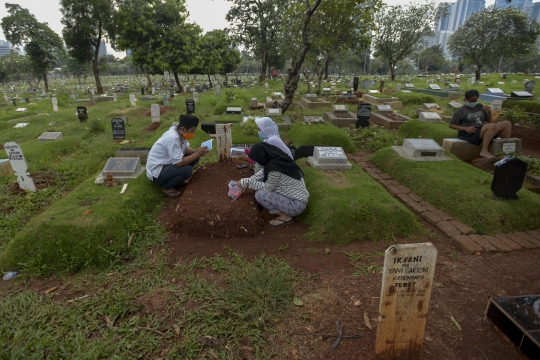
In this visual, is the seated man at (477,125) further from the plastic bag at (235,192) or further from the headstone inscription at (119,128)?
the headstone inscription at (119,128)

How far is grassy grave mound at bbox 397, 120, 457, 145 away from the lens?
7.98 metres

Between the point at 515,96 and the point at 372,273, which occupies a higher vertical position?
the point at 515,96

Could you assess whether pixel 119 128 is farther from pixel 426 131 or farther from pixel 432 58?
pixel 432 58

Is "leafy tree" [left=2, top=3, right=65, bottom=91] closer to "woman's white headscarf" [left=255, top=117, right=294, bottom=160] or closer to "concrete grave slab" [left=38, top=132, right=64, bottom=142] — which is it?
"concrete grave slab" [left=38, top=132, right=64, bottom=142]

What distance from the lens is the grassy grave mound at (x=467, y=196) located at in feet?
14.4

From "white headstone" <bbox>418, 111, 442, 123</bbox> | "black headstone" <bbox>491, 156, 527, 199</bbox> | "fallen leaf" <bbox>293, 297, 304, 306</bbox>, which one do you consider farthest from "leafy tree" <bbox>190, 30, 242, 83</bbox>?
"fallen leaf" <bbox>293, 297, 304, 306</bbox>

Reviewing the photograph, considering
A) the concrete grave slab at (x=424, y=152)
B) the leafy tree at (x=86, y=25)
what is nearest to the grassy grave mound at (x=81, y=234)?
the concrete grave slab at (x=424, y=152)

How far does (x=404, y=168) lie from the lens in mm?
6113

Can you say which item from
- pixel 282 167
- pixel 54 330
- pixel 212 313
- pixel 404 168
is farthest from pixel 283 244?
pixel 404 168

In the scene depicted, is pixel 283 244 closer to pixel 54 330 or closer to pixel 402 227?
pixel 402 227

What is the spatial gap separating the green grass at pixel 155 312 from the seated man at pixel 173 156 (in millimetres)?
1884

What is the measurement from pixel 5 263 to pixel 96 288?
1.36 metres

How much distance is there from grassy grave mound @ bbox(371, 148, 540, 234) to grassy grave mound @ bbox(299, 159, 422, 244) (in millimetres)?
851

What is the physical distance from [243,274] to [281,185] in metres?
1.44
